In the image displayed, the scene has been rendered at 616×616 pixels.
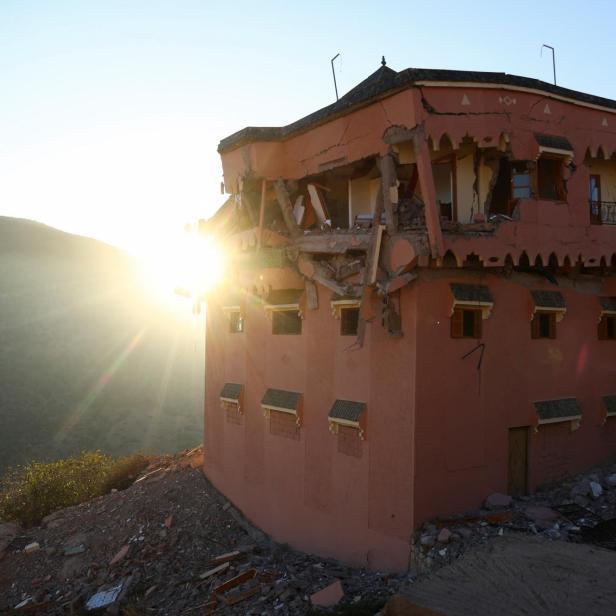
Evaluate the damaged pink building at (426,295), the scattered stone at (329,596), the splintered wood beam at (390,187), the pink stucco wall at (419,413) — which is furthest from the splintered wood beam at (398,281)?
the scattered stone at (329,596)

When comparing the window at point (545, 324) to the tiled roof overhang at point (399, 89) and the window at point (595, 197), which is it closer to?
the window at point (595, 197)

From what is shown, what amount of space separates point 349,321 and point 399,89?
A: 14.6 ft

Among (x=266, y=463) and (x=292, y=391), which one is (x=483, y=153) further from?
(x=266, y=463)

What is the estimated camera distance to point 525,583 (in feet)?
23.8

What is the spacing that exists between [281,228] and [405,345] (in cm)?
450

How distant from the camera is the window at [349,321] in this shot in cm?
1191

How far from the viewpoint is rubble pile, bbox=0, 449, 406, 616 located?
1071 centimetres

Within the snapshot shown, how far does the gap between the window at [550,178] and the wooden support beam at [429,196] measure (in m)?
2.75

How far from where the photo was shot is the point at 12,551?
16531mm

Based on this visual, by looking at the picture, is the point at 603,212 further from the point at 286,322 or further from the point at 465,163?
the point at 286,322

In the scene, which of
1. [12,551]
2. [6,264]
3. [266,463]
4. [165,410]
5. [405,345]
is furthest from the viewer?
[6,264]

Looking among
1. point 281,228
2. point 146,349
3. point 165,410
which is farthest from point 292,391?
point 146,349

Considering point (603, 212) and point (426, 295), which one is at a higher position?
point (603, 212)

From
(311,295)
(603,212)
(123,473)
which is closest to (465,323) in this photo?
(311,295)
